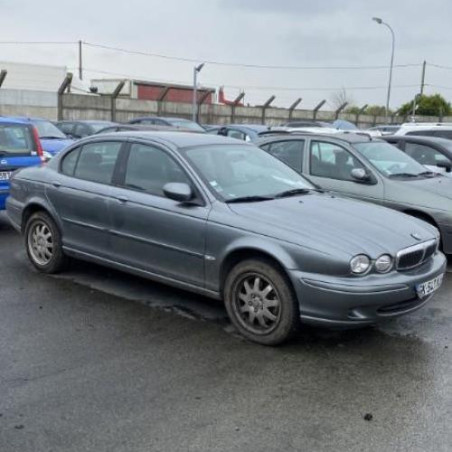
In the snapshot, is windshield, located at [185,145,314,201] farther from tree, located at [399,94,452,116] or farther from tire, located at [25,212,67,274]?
tree, located at [399,94,452,116]

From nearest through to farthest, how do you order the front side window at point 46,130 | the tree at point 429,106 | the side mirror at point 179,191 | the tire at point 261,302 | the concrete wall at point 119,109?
the tire at point 261,302
the side mirror at point 179,191
the front side window at point 46,130
the concrete wall at point 119,109
the tree at point 429,106

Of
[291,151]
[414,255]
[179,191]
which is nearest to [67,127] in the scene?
[291,151]

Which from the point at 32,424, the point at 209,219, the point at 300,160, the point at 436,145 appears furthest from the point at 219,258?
the point at 436,145

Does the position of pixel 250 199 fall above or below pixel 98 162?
below

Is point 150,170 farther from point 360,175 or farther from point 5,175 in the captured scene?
point 5,175

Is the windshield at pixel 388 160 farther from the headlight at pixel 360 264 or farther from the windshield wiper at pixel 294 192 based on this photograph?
the headlight at pixel 360 264

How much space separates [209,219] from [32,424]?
2.11 m

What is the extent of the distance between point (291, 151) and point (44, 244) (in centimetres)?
373

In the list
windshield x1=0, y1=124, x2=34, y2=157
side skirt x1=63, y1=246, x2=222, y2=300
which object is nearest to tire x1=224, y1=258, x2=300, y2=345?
side skirt x1=63, y1=246, x2=222, y2=300

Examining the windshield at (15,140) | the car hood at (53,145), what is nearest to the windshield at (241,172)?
the windshield at (15,140)

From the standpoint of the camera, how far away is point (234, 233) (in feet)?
15.2

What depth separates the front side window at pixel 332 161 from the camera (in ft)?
25.4

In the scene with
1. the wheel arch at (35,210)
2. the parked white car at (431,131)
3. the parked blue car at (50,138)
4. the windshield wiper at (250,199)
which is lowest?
the wheel arch at (35,210)

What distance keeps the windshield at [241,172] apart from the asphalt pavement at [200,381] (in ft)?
3.76
